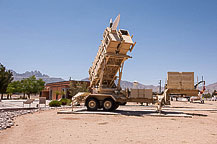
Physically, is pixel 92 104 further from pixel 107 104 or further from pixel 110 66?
pixel 110 66

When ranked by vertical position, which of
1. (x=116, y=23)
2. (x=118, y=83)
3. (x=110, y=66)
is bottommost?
(x=118, y=83)

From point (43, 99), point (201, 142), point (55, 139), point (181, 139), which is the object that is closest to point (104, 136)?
point (55, 139)

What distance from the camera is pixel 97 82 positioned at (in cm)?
1814

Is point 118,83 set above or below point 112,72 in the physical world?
below

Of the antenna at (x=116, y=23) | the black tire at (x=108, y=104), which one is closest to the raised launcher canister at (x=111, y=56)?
the antenna at (x=116, y=23)

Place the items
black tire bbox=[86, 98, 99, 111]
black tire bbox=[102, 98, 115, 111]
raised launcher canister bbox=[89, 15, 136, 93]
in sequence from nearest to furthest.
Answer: raised launcher canister bbox=[89, 15, 136, 93]
black tire bbox=[102, 98, 115, 111]
black tire bbox=[86, 98, 99, 111]

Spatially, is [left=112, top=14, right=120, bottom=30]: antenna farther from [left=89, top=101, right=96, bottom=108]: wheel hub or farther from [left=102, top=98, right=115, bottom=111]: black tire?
[left=89, top=101, right=96, bottom=108]: wheel hub

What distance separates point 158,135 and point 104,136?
2141 millimetres

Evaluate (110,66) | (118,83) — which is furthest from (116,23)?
(118,83)

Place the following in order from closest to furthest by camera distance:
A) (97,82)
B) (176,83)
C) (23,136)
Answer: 1. (23,136)
2. (176,83)
3. (97,82)

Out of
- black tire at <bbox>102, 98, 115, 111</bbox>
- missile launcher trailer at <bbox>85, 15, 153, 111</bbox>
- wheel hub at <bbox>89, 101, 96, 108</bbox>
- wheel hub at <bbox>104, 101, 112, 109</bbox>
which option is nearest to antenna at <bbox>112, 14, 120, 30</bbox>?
missile launcher trailer at <bbox>85, 15, 153, 111</bbox>

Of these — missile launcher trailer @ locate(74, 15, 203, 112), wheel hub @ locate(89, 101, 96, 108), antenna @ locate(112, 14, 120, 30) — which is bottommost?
wheel hub @ locate(89, 101, 96, 108)

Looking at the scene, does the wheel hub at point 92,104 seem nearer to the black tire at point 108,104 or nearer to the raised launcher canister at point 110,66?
the raised launcher canister at point 110,66

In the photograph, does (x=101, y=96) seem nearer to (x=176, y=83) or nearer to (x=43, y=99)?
(x=176, y=83)
